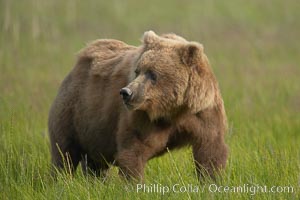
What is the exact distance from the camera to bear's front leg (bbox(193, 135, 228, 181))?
5824 millimetres

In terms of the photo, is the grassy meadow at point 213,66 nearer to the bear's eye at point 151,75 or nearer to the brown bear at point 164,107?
the brown bear at point 164,107

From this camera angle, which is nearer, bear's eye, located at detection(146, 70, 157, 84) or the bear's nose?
the bear's nose

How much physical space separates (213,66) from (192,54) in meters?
8.02

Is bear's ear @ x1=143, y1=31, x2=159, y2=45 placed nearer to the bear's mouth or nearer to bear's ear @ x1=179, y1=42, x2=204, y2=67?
bear's ear @ x1=179, y1=42, x2=204, y2=67

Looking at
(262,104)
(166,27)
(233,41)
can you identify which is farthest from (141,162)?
(166,27)

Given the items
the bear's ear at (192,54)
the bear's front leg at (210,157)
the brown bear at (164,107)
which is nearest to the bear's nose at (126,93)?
the brown bear at (164,107)

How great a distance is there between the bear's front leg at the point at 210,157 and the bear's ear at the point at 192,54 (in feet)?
2.10

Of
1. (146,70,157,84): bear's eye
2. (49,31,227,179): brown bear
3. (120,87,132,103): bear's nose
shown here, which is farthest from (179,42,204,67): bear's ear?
(120,87,132,103): bear's nose

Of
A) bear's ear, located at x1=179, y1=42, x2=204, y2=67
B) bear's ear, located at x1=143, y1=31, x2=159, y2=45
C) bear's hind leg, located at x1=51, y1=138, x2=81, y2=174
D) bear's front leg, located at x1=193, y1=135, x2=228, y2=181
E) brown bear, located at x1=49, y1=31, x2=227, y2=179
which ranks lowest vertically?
bear's hind leg, located at x1=51, y1=138, x2=81, y2=174

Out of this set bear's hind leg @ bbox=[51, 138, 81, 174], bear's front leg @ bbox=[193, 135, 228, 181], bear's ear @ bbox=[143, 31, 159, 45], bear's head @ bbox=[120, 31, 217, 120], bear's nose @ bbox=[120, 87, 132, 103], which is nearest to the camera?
bear's nose @ bbox=[120, 87, 132, 103]

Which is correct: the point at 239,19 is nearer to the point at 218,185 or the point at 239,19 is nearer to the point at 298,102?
the point at 298,102

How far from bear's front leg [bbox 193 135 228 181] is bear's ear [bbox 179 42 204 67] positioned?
64cm

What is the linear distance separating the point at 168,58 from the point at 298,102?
497 centimetres

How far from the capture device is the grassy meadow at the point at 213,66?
5770mm
